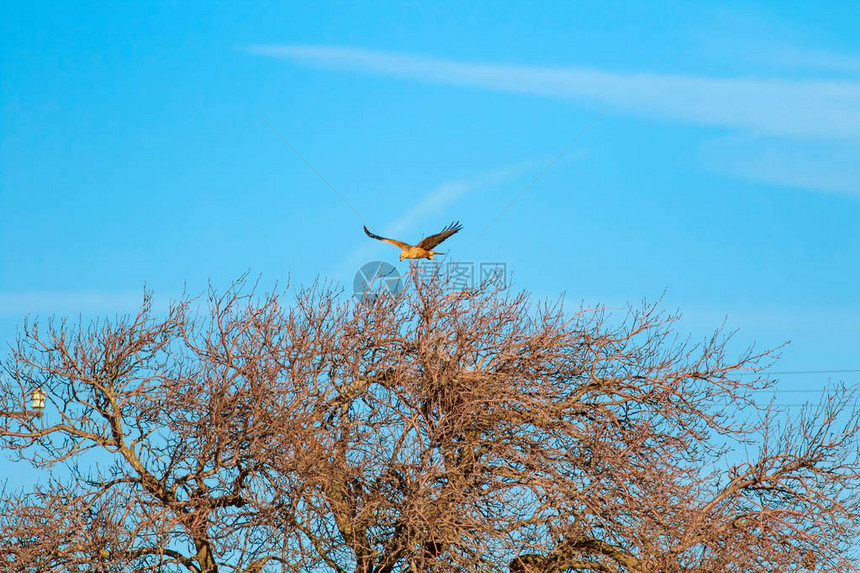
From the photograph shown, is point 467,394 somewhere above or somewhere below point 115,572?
above

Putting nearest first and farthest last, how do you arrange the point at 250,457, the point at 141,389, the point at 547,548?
the point at 547,548
the point at 250,457
the point at 141,389

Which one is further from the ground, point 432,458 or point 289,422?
point 289,422

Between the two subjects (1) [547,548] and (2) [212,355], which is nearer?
(1) [547,548]

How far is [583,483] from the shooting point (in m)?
15.1

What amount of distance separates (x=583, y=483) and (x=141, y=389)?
6685 mm

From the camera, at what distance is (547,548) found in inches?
543

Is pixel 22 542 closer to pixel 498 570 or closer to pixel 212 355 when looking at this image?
pixel 212 355

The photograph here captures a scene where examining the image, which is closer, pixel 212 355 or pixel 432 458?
pixel 432 458

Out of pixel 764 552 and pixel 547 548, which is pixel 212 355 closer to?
pixel 547 548

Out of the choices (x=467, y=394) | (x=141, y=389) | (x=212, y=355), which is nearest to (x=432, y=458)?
(x=467, y=394)

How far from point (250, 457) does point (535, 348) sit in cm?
465

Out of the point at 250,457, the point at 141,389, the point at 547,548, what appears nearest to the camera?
the point at 547,548

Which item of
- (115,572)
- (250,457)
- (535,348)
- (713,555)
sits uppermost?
(535,348)

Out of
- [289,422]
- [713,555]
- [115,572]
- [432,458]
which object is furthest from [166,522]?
[713,555]
